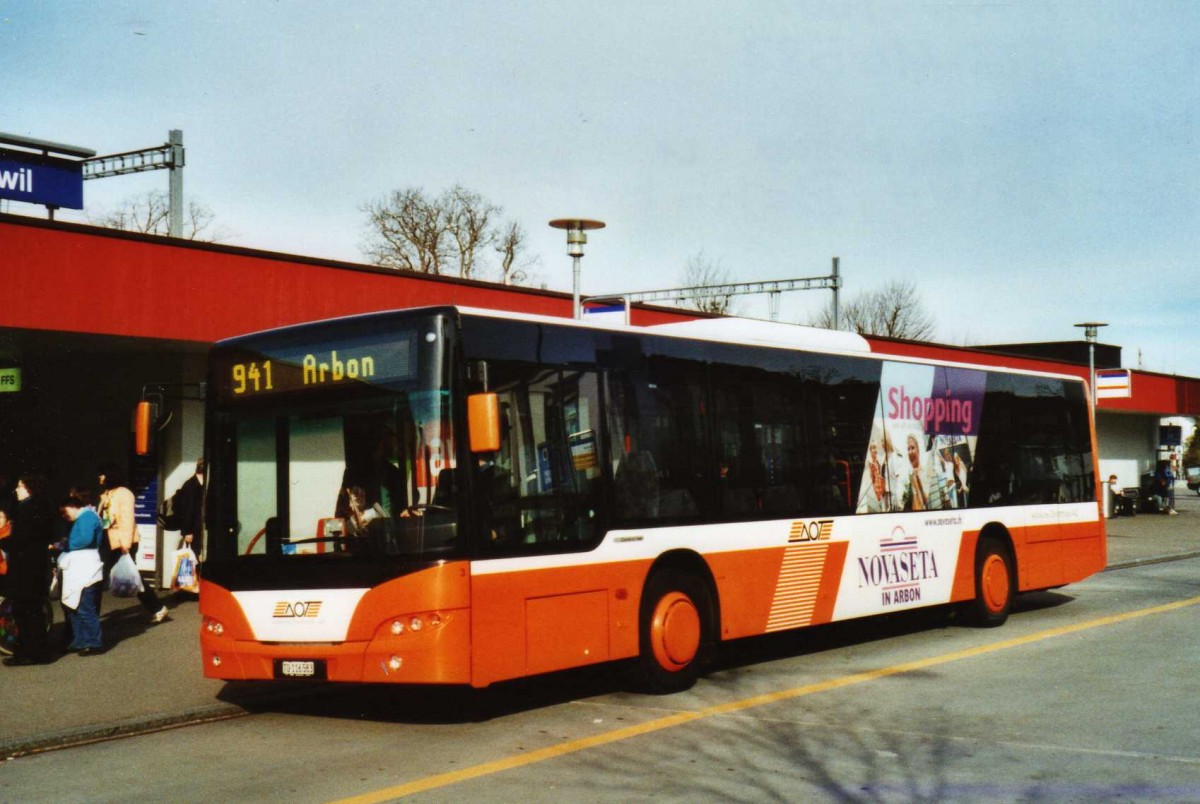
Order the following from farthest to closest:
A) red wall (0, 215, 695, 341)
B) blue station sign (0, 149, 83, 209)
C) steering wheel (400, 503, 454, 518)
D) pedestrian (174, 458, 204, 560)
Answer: blue station sign (0, 149, 83, 209), pedestrian (174, 458, 204, 560), red wall (0, 215, 695, 341), steering wheel (400, 503, 454, 518)

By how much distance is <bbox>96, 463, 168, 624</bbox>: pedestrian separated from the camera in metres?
13.6

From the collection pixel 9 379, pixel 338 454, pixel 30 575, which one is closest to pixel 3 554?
pixel 30 575

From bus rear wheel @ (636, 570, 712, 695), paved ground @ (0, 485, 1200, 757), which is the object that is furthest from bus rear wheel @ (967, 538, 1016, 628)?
paved ground @ (0, 485, 1200, 757)

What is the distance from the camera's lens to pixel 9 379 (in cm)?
1841

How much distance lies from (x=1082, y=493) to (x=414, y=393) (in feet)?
35.2

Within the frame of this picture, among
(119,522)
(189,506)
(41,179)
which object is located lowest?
(119,522)

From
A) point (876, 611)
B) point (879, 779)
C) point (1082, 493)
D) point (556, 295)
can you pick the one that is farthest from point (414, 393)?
point (556, 295)

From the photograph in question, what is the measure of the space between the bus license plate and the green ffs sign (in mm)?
11565

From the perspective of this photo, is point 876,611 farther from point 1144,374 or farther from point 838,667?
point 1144,374

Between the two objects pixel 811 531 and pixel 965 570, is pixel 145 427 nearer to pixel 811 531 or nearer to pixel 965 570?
pixel 811 531

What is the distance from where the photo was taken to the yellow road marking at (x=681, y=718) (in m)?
6.93

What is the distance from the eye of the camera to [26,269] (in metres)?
14.7

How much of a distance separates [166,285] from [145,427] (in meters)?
6.73

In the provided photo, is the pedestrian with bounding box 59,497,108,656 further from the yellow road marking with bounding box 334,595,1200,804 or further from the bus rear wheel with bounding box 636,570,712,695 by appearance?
the yellow road marking with bounding box 334,595,1200,804
